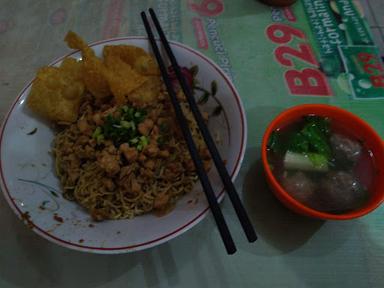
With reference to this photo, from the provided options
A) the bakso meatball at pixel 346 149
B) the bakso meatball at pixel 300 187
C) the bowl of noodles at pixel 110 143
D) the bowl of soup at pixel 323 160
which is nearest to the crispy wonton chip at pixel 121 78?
the bowl of noodles at pixel 110 143

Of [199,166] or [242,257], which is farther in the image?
[242,257]

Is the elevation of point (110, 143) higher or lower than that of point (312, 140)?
higher

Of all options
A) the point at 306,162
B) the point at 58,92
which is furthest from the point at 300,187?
the point at 58,92

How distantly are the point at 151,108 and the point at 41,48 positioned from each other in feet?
2.71

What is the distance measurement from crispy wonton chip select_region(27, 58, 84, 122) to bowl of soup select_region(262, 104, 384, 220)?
683mm

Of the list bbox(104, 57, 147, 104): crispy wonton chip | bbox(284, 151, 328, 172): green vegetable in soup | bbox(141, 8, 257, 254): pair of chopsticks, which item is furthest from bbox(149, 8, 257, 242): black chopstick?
bbox(284, 151, 328, 172): green vegetable in soup

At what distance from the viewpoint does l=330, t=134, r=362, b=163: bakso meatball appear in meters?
1.07

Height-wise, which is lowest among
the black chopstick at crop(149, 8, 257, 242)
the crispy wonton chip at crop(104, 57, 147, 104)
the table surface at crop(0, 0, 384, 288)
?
the table surface at crop(0, 0, 384, 288)

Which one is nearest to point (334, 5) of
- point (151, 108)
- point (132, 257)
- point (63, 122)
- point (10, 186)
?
point (151, 108)

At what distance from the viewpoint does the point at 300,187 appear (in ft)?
3.34

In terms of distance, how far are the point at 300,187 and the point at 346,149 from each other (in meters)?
0.22

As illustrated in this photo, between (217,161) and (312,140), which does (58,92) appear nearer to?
(217,161)

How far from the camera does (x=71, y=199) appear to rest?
1052 millimetres

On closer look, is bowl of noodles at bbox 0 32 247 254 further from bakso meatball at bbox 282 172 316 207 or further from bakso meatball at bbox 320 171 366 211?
bakso meatball at bbox 320 171 366 211
